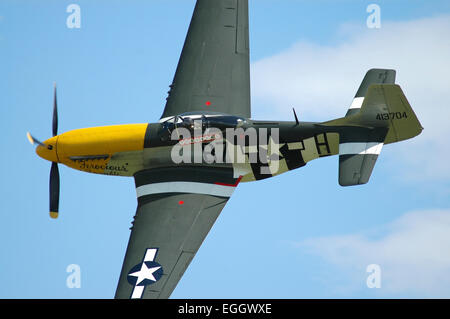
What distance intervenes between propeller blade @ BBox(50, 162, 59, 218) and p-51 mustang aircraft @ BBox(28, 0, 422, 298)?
0.09 ft

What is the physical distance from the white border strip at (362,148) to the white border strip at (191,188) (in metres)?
3.39

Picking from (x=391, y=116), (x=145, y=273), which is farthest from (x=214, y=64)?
(x=145, y=273)

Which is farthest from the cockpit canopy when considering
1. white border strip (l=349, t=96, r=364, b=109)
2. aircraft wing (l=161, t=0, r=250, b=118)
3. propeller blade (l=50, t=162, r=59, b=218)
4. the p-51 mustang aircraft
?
propeller blade (l=50, t=162, r=59, b=218)

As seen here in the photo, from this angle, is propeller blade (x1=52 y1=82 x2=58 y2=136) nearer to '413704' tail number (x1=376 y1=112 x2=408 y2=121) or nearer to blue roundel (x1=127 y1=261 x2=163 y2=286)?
blue roundel (x1=127 y1=261 x2=163 y2=286)

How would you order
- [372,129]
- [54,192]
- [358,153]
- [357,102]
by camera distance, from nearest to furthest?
[358,153], [372,129], [357,102], [54,192]

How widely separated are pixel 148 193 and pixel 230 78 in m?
4.46

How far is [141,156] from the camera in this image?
25516 mm

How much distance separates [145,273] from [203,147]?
170 inches

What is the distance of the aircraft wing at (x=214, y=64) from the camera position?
26562 millimetres

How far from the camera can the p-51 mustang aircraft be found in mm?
23938

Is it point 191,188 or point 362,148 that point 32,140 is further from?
point 362,148

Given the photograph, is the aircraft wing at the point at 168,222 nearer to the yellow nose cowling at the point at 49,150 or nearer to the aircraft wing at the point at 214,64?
the aircraft wing at the point at 214,64

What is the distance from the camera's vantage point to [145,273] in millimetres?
22734

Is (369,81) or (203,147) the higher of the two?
(369,81)
